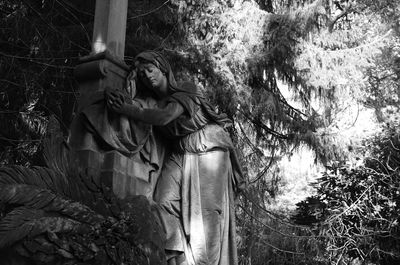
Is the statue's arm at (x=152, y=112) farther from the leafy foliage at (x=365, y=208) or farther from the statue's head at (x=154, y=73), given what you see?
the leafy foliage at (x=365, y=208)

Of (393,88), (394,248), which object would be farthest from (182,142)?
(393,88)

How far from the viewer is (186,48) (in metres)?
9.91

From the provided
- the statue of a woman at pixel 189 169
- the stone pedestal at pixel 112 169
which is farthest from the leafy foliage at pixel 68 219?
the statue of a woman at pixel 189 169

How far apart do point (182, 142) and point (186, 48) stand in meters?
5.04

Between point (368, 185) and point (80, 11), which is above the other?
point (80, 11)

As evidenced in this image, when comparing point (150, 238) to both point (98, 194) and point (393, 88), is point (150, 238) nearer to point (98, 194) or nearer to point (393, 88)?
point (98, 194)

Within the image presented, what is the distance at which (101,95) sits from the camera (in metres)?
4.68

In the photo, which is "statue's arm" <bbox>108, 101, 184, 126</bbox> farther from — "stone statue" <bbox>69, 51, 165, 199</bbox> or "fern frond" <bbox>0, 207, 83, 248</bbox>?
"fern frond" <bbox>0, 207, 83, 248</bbox>

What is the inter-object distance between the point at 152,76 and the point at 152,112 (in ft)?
1.16

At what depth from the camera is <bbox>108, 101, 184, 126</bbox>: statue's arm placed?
182 inches

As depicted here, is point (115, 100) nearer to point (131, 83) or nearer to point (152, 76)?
point (131, 83)

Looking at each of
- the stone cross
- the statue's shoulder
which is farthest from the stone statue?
the statue's shoulder

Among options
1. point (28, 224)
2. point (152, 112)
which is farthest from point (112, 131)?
point (28, 224)

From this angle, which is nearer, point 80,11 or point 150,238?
point 150,238
